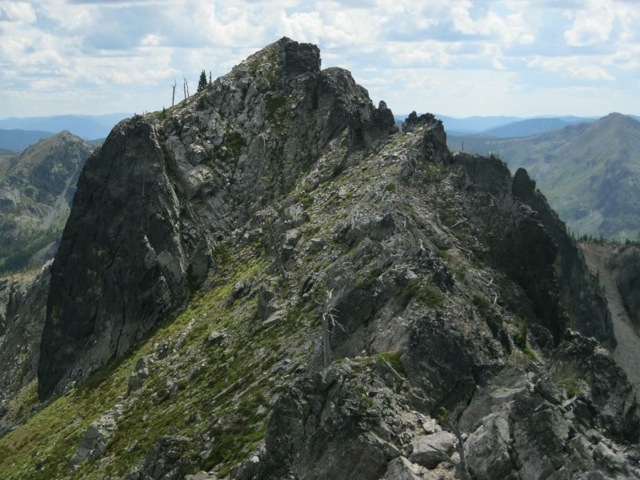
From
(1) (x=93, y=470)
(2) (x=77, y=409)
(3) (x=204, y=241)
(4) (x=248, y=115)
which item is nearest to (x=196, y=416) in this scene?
(1) (x=93, y=470)

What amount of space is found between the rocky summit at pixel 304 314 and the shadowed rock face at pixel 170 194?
0.31 meters

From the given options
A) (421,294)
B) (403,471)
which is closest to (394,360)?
(421,294)

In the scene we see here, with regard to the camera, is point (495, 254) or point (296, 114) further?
point (296, 114)

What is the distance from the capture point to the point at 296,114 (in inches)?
3999

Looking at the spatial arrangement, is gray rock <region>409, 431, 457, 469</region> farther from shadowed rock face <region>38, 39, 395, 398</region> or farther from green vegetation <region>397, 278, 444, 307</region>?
shadowed rock face <region>38, 39, 395, 398</region>

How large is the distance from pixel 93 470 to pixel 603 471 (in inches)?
1793

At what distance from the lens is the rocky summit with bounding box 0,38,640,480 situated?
30.4 metres

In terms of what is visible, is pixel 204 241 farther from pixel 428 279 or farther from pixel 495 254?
pixel 428 279

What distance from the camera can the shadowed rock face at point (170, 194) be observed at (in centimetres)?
8769

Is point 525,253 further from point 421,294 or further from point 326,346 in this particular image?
point 326,346

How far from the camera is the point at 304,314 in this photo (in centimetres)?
5638

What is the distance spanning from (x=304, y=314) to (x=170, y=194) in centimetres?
4258

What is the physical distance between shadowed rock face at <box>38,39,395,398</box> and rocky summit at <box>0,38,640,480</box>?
0.31m

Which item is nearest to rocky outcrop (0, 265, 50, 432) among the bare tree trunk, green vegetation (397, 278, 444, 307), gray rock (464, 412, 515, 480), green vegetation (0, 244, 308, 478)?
green vegetation (0, 244, 308, 478)
